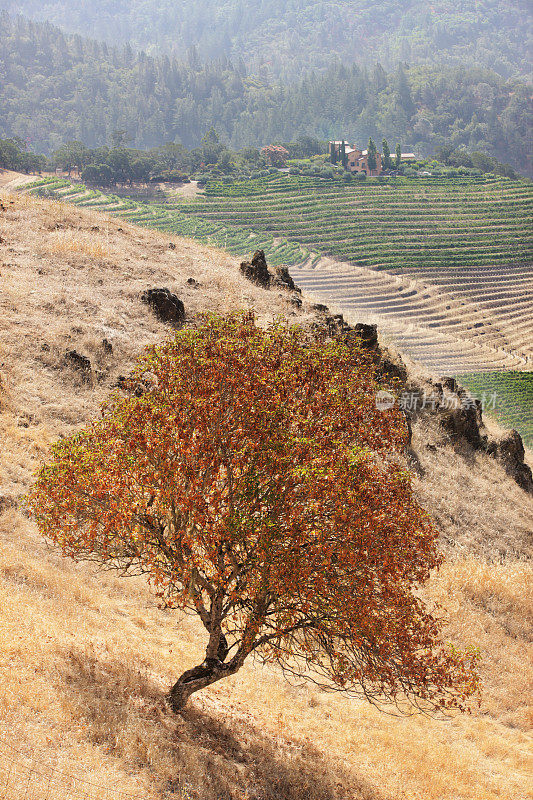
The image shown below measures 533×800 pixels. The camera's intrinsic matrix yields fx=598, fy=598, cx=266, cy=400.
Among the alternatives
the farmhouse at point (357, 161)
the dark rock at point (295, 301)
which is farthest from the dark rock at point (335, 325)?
the farmhouse at point (357, 161)

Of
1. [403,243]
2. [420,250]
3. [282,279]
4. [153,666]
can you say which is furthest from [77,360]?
[403,243]

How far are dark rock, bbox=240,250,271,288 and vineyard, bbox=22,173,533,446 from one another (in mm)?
29205

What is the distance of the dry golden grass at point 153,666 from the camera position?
892 cm

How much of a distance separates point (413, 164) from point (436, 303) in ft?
246

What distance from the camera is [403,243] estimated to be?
102 m

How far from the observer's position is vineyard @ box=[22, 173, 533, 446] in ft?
239

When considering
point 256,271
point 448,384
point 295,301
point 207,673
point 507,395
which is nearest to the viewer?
point 207,673

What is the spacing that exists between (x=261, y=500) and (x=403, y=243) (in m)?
100

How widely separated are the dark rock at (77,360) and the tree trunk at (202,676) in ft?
41.3

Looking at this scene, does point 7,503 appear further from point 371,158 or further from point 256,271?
point 371,158

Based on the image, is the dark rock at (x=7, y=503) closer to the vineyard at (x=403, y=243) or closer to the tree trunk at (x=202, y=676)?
the tree trunk at (x=202, y=676)

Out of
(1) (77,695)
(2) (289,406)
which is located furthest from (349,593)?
(1) (77,695)

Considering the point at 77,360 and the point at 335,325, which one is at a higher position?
the point at 335,325

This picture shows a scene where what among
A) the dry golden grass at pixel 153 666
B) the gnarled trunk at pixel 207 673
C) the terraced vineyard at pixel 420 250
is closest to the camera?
the dry golden grass at pixel 153 666
